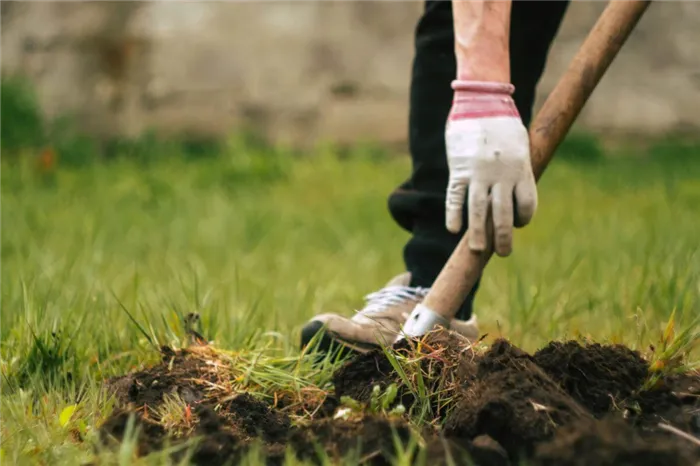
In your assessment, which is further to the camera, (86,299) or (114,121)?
(114,121)

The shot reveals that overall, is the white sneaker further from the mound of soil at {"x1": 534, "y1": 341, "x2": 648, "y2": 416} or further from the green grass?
the mound of soil at {"x1": 534, "y1": 341, "x2": 648, "y2": 416}

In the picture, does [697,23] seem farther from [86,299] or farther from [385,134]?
[86,299]

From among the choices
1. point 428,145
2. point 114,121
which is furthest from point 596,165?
point 428,145

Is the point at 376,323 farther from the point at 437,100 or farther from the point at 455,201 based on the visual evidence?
the point at 437,100

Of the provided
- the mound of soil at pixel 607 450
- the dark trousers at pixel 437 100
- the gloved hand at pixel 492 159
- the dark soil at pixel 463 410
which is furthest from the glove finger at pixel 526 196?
the mound of soil at pixel 607 450

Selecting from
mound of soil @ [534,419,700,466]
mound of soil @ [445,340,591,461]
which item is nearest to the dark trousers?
mound of soil @ [445,340,591,461]

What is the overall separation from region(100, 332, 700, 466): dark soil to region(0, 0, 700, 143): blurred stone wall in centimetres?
498

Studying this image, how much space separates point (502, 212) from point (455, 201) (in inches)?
5.5

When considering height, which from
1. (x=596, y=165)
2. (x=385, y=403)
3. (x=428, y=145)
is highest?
(x=428, y=145)

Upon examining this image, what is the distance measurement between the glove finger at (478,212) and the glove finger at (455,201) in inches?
2.3

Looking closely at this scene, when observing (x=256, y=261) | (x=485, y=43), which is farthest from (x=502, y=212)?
A: (x=256, y=261)

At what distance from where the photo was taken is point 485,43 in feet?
7.08

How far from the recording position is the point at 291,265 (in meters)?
4.05

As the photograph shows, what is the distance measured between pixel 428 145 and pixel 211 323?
73 cm
